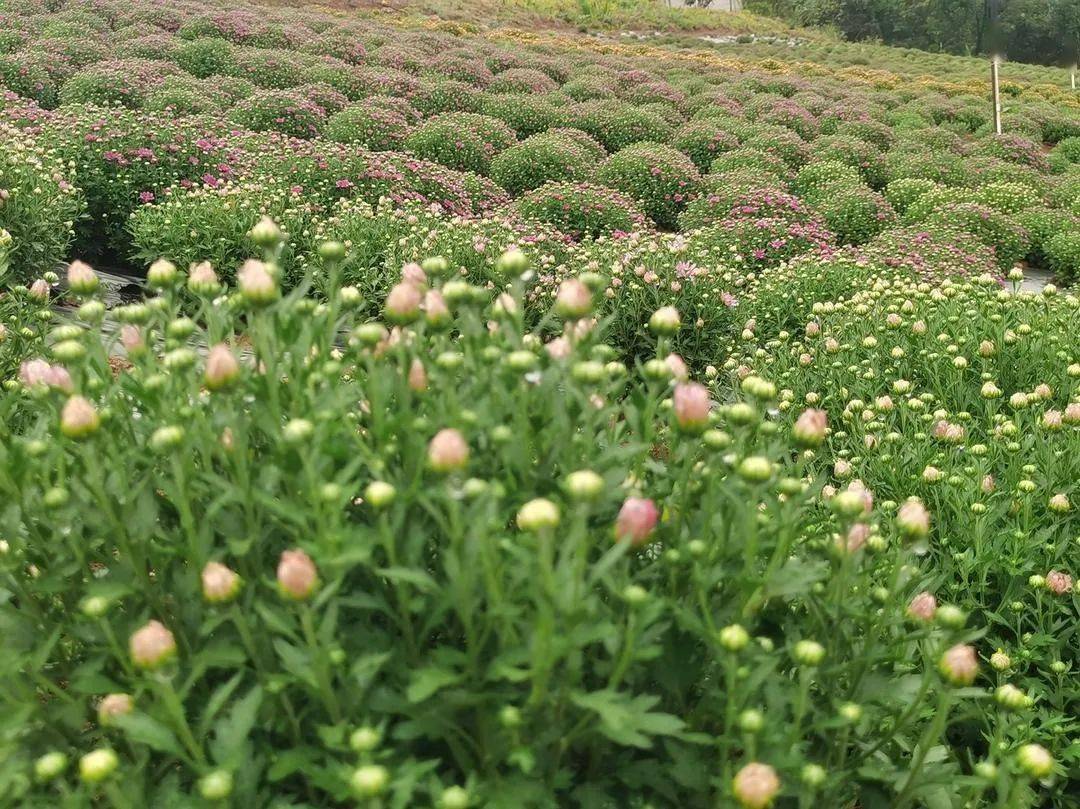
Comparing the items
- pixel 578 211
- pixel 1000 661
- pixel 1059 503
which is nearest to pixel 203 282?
pixel 1000 661

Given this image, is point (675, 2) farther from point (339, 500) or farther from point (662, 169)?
point (339, 500)

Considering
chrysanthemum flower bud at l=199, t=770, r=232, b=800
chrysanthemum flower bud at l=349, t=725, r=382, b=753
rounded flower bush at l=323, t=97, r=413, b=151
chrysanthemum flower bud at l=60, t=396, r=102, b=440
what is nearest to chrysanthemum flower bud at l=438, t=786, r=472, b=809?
chrysanthemum flower bud at l=349, t=725, r=382, b=753

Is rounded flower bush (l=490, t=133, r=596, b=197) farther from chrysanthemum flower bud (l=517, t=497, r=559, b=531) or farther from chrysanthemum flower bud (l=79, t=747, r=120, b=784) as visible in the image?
chrysanthemum flower bud (l=79, t=747, r=120, b=784)

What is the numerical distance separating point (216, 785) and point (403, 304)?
0.80 m

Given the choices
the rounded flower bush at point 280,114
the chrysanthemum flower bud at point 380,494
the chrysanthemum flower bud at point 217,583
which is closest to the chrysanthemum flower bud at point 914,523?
the chrysanthemum flower bud at point 380,494

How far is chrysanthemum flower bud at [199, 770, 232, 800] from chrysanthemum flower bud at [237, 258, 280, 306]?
742 millimetres

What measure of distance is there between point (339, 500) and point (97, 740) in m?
0.80

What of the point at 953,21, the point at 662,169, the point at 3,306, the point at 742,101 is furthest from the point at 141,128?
the point at 953,21

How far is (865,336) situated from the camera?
455 cm

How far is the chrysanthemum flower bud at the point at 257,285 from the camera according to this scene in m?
1.42

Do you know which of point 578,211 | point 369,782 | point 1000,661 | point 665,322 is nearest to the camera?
point 369,782

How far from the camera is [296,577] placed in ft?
3.90

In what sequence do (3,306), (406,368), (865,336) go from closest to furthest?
(406,368) → (3,306) → (865,336)

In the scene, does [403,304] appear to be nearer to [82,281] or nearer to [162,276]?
[162,276]
